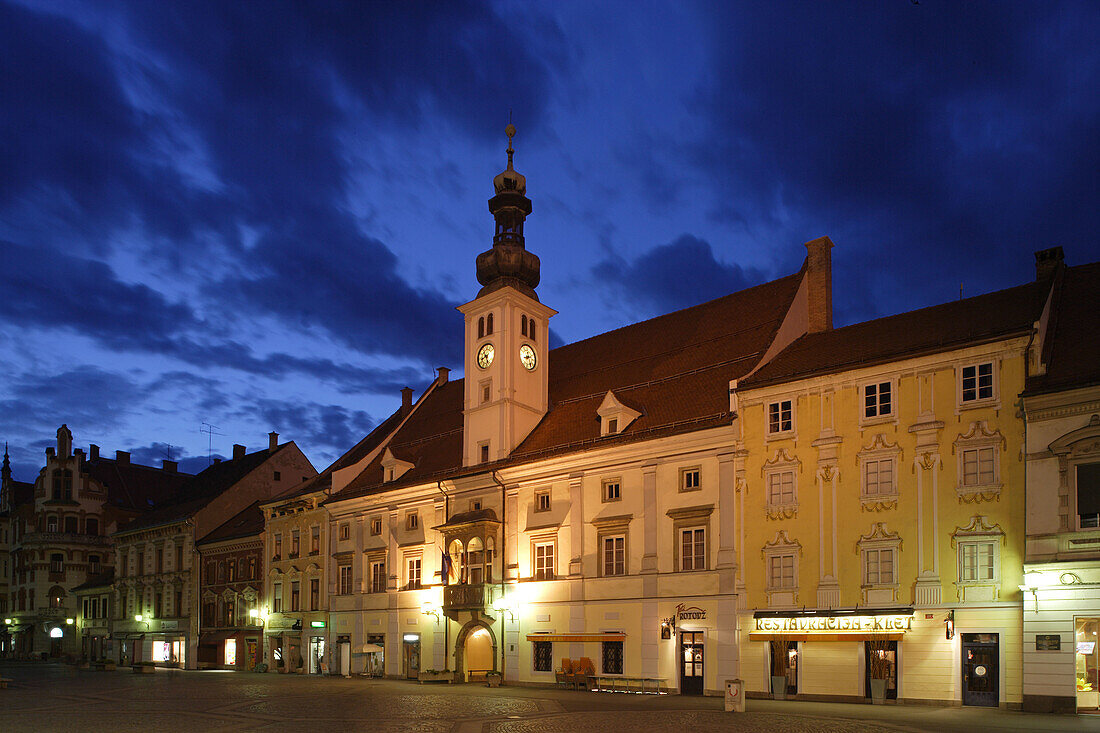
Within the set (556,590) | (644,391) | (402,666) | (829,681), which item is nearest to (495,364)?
(644,391)

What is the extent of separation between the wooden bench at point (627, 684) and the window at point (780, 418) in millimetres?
11366

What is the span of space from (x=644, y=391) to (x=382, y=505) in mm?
18749

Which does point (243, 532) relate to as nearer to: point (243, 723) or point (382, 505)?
point (382, 505)

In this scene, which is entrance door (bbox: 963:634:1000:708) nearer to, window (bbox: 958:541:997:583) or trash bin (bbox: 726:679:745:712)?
window (bbox: 958:541:997:583)

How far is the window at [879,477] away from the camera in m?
35.8

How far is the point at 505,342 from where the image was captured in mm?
52219

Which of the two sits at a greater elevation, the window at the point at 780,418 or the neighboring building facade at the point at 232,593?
the window at the point at 780,418

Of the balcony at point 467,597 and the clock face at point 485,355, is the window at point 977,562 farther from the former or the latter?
the clock face at point 485,355

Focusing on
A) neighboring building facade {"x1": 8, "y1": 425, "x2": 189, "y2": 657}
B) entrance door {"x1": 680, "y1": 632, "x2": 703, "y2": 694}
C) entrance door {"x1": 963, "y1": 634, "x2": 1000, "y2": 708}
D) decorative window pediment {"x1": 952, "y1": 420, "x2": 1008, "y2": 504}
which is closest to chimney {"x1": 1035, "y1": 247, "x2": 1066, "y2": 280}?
decorative window pediment {"x1": 952, "y1": 420, "x2": 1008, "y2": 504}

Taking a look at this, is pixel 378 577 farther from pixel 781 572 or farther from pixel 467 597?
pixel 781 572

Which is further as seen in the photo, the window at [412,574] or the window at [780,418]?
the window at [412,574]

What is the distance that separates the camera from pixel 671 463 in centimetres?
4228

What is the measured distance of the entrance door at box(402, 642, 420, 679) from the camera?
5300cm

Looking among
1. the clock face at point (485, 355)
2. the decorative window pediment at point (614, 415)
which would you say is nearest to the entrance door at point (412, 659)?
the clock face at point (485, 355)
